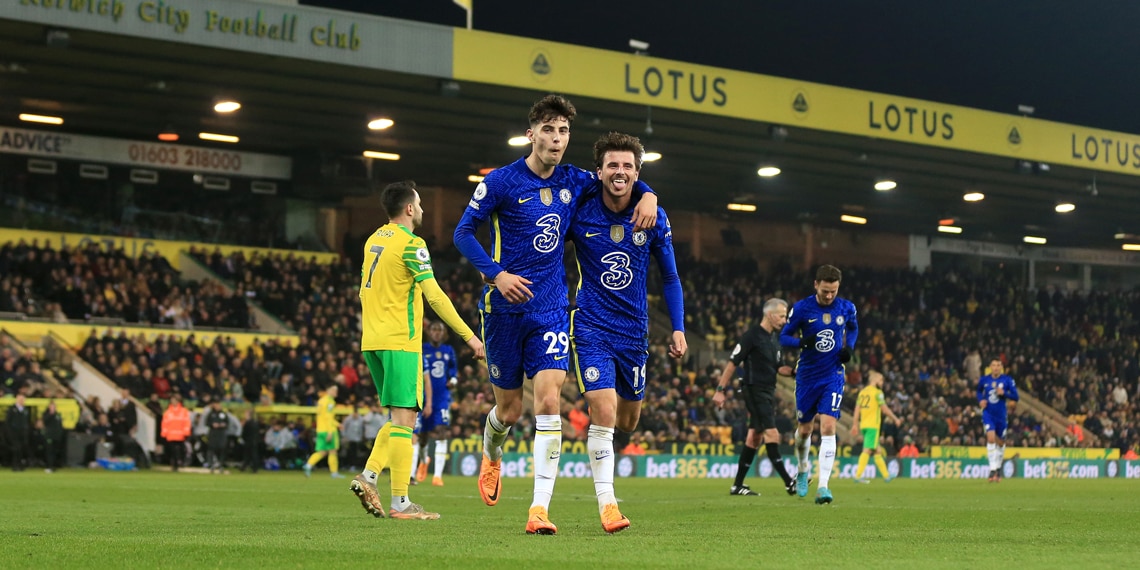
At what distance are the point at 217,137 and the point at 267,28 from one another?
10.8 meters

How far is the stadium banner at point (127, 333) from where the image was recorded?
30266 mm

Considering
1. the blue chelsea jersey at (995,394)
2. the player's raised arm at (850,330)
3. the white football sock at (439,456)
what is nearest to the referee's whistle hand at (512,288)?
the player's raised arm at (850,330)

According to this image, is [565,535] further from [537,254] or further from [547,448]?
[537,254]

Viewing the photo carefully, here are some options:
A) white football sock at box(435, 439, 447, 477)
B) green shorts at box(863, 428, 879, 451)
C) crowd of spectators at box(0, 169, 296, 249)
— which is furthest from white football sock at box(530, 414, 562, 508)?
crowd of spectators at box(0, 169, 296, 249)

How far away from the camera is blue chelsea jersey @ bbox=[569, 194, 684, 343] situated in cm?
817

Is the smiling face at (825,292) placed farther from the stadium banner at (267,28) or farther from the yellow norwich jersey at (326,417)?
the stadium banner at (267,28)

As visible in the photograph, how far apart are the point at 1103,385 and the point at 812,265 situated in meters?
11.1

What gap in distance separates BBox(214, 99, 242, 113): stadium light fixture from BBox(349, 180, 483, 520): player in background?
74.2 ft

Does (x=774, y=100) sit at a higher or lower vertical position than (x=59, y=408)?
higher

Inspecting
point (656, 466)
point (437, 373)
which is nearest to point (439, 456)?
point (437, 373)

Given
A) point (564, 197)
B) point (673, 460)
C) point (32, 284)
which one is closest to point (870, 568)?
point (564, 197)

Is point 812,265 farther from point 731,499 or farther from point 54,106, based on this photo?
point 731,499

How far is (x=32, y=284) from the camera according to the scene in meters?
32.2

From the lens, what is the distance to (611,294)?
322 inches
